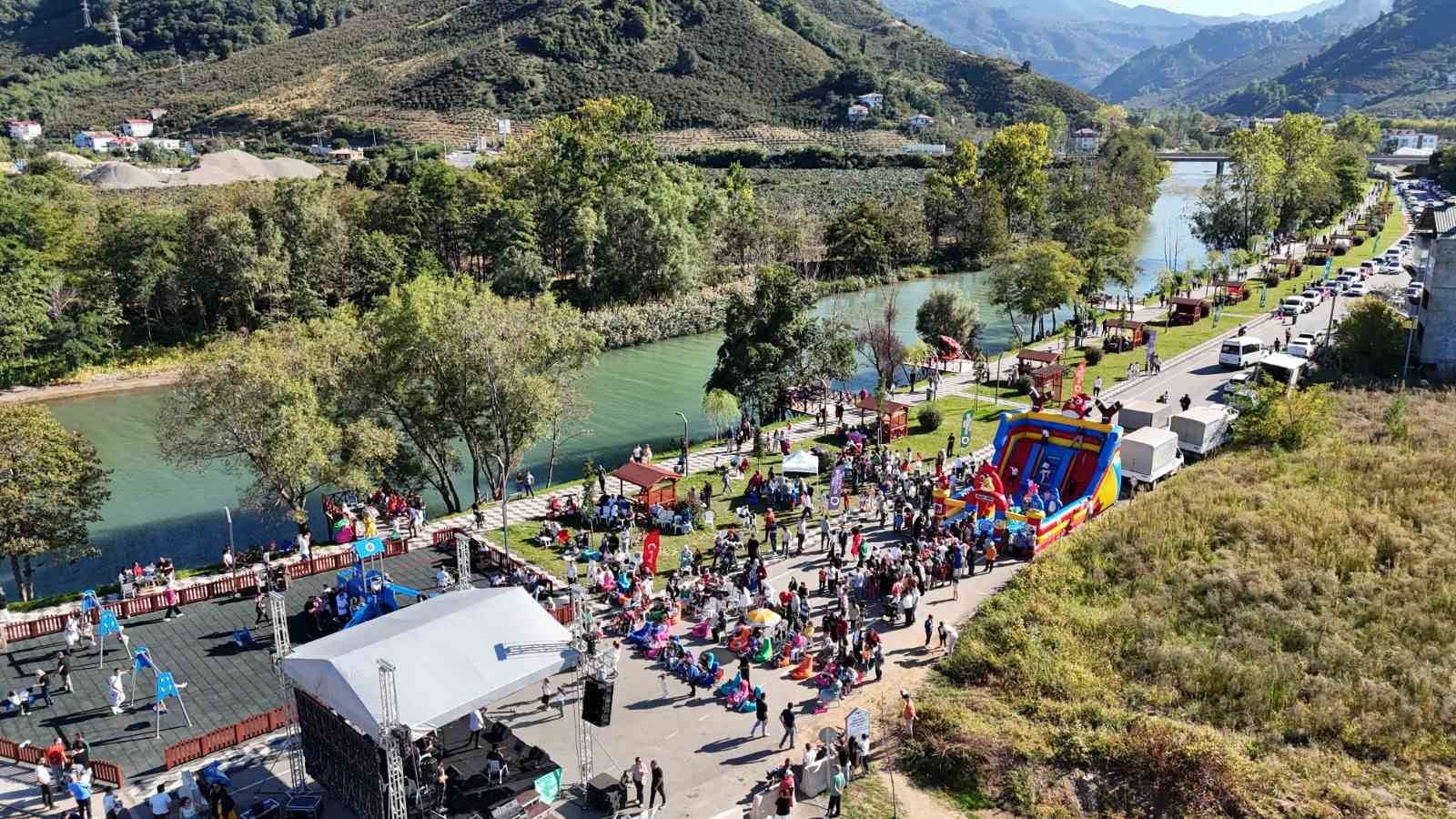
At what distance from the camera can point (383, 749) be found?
539 inches

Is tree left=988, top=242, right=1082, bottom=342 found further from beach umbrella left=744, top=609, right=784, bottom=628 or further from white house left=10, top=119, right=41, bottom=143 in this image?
white house left=10, top=119, right=41, bottom=143

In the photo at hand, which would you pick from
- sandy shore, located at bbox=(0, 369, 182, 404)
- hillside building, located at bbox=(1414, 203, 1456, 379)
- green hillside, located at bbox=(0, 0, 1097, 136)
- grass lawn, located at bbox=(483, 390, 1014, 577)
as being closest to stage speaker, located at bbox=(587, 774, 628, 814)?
grass lawn, located at bbox=(483, 390, 1014, 577)

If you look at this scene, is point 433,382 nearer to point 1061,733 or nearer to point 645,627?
point 645,627

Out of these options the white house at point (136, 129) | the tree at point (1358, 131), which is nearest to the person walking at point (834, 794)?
the white house at point (136, 129)

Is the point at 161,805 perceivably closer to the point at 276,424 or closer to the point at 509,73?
the point at 276,424

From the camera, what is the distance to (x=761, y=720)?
17094 mm

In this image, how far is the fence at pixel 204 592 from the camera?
2111 centimetres

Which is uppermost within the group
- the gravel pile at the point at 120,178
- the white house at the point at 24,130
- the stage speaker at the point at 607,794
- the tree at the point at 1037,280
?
the white house at the point at 24,130

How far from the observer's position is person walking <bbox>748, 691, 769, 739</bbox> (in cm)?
1695

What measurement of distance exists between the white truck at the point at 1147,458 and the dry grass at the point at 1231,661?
9.55 ft

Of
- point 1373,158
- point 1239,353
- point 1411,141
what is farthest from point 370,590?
point 1411,141

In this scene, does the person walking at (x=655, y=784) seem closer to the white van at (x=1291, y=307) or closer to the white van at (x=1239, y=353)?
the white van at (x=1239, y=353)

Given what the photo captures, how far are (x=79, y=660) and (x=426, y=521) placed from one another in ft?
37.0

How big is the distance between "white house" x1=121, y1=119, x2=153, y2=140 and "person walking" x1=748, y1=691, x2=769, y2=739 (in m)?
144
